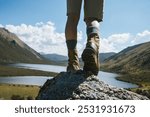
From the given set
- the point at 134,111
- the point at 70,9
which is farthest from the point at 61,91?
the point at 134,111

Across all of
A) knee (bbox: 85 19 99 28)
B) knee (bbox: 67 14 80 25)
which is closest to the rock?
knee (bbox: 85 19 99 28)

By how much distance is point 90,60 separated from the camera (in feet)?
21.2

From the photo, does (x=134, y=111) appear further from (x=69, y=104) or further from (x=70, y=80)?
(x=70, y=80)

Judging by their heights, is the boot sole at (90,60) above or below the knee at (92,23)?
below

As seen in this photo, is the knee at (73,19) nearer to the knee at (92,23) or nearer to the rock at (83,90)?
the knee at (92,23)

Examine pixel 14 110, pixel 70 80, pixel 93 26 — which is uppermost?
pixel 93 26

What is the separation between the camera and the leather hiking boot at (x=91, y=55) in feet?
21.0

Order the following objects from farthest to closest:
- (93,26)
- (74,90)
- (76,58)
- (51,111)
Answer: (76,58)
(93,26)
(74,90)
(51,111)

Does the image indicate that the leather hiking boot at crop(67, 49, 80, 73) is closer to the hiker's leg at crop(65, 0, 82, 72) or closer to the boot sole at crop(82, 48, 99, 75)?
the hiker's leg at crop(65, 0, 82, 72)

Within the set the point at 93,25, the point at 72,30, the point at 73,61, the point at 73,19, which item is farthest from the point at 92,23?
the point at 73,61

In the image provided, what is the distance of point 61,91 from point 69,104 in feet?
6.24

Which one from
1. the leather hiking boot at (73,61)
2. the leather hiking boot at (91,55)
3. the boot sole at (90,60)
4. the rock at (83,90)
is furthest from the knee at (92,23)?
the rock at (83,90)

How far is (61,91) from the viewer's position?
6562 mm

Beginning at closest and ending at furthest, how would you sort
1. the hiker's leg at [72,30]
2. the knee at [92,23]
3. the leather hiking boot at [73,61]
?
the knee at [92,23], the hiker's leg at [72,30], the leather hiking boot at [73,61]
